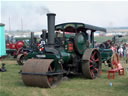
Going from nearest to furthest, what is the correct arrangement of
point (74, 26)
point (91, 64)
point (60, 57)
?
1. point (60, 57)
2. point (74, 26)
3. point (91, 64)

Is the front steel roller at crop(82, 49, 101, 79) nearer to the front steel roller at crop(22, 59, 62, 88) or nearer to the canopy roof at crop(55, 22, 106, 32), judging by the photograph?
the canopy roof at crop(55, 22, 106, 32)

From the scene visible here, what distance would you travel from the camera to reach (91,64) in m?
7.60

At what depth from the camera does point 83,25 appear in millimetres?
7246

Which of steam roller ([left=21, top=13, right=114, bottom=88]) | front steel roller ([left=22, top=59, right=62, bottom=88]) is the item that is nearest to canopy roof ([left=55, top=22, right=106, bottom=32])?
steam roller ([left=21, top=13, right=114, bottom=88])

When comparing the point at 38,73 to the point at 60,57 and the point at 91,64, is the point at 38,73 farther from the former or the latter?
the point at 91,64

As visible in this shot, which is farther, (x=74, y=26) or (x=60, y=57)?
(x=74, y=26)

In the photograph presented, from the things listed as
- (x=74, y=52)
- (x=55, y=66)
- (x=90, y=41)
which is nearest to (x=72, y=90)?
(x=55, y=66)

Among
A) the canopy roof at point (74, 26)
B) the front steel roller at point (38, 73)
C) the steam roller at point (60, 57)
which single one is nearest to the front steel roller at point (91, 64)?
the steam roller at point (60, 57)

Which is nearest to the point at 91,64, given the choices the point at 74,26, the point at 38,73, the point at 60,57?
the point at 74,26

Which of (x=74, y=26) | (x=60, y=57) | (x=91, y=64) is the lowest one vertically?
(x=91, y=64)

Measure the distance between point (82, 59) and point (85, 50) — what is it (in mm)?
512

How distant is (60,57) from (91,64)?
1.58 meters

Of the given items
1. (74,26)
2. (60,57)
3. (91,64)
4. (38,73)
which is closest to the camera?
(38,73)

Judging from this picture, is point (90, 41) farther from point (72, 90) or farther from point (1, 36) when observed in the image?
point (1, 36)
